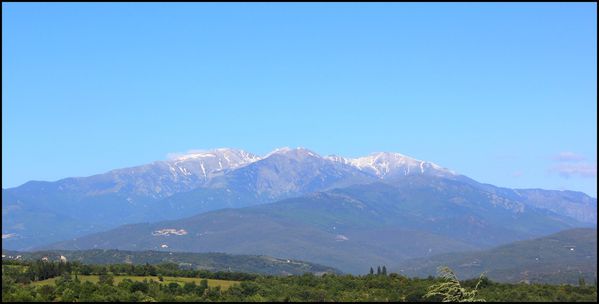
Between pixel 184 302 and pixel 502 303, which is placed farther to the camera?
pixel 184 302

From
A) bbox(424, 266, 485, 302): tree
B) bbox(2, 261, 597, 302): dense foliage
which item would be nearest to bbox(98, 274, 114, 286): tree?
bbox(2, 261, 597, 302): dense foliage

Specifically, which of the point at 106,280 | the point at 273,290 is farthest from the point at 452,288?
the point at 106,280

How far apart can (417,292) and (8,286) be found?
62698mm

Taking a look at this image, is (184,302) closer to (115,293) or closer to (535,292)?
(115,293)

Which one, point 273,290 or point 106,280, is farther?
point 106,280

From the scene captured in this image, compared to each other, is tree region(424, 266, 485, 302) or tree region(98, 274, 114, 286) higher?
tree region(424, 266, 485, 302)

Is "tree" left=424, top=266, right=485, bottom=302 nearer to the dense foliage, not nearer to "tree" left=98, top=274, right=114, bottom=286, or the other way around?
the dense foliage

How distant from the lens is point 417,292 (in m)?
107

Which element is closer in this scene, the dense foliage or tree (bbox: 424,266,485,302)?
tree (bbox: 424,266,485,302)

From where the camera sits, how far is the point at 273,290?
5037 inches

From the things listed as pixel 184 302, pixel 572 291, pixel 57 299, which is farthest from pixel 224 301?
pixel 572 291

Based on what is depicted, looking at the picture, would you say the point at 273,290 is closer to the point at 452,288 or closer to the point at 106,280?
Answer: the point at 106,280

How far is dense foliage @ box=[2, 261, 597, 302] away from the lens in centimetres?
10200

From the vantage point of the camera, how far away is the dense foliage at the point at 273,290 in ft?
335
